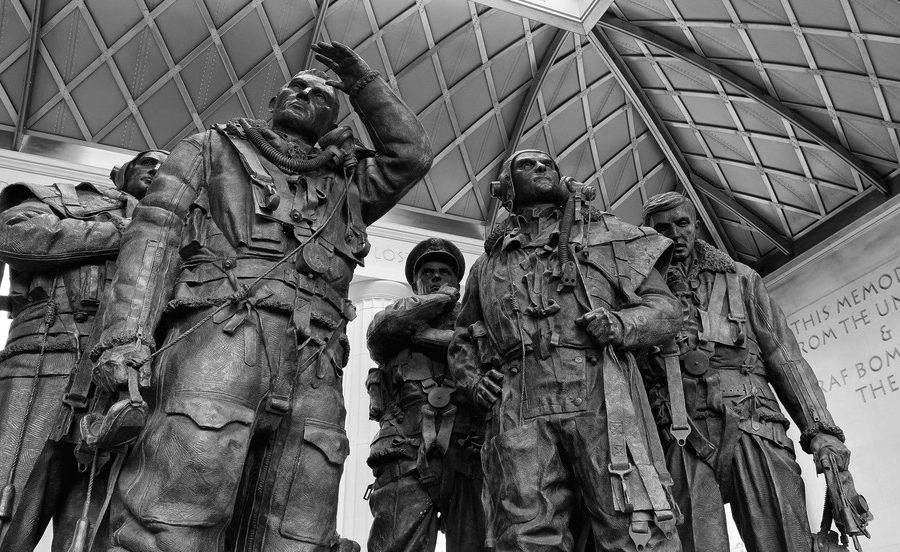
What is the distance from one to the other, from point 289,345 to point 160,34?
1470 cm

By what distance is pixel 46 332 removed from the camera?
488 cm

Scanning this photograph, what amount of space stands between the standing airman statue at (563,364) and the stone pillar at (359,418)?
901 cm

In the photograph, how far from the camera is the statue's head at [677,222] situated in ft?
19.4

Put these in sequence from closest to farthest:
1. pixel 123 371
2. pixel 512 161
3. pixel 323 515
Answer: pixel 123 371, pixel 323 515, pixel 512 161

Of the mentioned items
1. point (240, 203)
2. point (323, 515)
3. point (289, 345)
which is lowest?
point (323, 515)

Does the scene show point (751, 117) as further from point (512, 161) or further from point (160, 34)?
point (512, 161)

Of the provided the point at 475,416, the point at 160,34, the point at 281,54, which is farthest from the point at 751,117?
the point at 475,416

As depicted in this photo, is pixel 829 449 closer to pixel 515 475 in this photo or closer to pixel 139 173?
pixel 515 475

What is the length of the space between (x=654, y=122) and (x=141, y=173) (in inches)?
722

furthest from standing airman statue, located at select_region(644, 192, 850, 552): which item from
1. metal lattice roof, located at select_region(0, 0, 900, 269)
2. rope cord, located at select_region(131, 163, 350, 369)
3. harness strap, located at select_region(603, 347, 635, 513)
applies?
metal lattice roof, located at select_region(0, 0, 900, 269)

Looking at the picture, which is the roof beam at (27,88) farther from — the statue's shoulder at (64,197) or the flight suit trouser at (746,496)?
the flight suit trouser at (746,496)

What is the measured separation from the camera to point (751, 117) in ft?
66.1

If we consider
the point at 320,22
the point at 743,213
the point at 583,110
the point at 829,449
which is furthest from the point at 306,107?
the point at 743,213

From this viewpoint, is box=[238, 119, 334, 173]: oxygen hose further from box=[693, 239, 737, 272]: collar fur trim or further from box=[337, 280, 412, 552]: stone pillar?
box=[337, 280, 412, 552]: stone pillar
